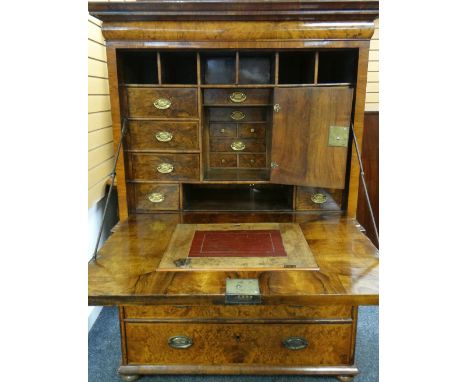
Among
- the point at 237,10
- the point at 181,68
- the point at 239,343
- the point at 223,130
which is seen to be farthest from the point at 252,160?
the point at 239,343

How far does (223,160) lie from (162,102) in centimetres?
44

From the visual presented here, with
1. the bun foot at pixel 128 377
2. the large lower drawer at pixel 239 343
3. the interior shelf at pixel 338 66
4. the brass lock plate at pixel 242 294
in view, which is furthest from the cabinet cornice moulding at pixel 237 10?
the bun foot at pixel 128 377

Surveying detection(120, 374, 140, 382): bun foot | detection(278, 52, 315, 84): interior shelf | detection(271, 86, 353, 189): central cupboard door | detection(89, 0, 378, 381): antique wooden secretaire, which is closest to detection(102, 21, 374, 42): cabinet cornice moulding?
detection(89, 0, 378, 381): antique wooden secretaire

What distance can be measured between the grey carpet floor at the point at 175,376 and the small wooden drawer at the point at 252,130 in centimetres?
113

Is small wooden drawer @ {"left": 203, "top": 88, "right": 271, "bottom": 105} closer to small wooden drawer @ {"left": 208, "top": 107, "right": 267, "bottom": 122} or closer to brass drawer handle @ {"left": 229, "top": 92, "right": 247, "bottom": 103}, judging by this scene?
brass drawer handle @ {"left": 229, "top": 92, "right": 247, "bottom": 103}

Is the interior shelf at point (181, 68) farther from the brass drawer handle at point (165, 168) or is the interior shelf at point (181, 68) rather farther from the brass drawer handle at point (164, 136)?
the brass drawer handle at point (165, 168)

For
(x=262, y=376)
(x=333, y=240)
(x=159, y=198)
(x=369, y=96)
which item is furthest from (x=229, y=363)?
(x=369, y=96)

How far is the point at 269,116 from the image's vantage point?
1776 mm

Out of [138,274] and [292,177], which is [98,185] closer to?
[138,274]

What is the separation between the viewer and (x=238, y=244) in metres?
1.38

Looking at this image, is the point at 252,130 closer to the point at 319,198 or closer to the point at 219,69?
the point at 219,69

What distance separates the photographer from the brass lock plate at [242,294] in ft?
3.37

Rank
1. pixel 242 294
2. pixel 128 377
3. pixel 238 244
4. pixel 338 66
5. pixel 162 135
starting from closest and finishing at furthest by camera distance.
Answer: pixel 242 294 < pixel 238 244 < pixel 128 377 < pixel 162 135 < pixel 338 66

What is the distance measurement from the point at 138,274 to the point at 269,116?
3.29 feet
